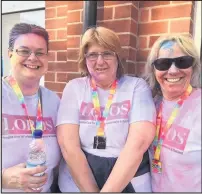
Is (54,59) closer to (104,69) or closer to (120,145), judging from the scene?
(104,69)

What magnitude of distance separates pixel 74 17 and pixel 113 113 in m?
1.17

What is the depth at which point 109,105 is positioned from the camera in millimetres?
1408

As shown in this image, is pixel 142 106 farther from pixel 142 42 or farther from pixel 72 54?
pixel 72 54

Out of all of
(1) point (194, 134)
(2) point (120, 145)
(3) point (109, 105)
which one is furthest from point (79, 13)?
(1) point (194, 134)

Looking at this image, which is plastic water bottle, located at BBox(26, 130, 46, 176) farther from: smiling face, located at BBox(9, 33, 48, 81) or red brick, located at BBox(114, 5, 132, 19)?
red brick, located at BBox(114, 5, 132, 19)

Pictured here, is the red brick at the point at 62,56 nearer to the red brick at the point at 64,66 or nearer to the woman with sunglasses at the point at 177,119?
the red brick at the point at 64,66

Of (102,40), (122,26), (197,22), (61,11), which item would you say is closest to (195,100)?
(102,40)

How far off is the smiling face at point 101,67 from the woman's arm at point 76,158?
0.37 m

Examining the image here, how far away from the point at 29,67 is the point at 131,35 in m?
0.93

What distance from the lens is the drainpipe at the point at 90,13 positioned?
189 cm

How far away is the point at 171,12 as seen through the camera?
1764 millimetres

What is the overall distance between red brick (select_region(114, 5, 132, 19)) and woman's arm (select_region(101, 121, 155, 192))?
3.34 feet

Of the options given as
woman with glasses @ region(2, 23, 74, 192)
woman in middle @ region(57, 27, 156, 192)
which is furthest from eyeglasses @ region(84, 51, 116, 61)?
woman with glasses @ region(2, 23, 74, 192)

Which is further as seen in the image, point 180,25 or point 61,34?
point 61,34
